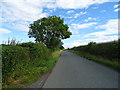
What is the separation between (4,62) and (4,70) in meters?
0.37

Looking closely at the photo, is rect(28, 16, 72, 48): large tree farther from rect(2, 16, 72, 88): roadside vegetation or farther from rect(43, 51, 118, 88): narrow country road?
rect(43, 51, 118, 88): narrow country road

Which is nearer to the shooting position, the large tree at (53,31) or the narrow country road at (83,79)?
the narrow country road at (83,79)

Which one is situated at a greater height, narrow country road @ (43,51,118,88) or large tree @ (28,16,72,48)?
large tree @ (28,16,72,48)

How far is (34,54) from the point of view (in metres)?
10.6

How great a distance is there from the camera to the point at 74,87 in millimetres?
5035

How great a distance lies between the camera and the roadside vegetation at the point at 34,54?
5.52m

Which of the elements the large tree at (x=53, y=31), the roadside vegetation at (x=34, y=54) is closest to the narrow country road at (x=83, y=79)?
the roadside vegetation at (x=34, y=54)

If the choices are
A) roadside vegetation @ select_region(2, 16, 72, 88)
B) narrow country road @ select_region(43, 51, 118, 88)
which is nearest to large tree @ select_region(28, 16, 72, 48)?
roadside vegetation @ select_region(2, 16, 72, 88)

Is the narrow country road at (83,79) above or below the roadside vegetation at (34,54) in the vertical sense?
below

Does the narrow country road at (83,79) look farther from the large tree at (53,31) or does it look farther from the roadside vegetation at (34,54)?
the large tree at (53,31)

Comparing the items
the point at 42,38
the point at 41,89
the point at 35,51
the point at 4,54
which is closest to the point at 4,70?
the point at 4,54

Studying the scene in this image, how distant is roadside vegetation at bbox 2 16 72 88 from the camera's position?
552 cm

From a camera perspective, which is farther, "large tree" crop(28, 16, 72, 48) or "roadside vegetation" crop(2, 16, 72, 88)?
"large tree" crop(28, 16, 72, 48)

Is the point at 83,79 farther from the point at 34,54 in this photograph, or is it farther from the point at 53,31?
the point at 53,31
